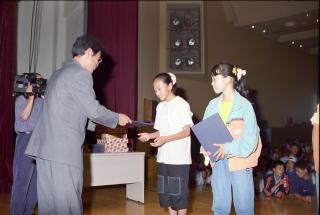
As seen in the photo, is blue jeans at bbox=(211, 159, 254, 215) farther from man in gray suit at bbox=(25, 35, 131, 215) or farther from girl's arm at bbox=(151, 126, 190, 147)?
man in gray suit at bbox=(25, 35, 131, 215)

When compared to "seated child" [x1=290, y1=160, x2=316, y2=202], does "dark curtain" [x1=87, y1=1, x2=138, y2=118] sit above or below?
above

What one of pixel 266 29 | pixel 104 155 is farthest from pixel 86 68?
pixel 266 29

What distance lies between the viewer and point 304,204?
3.89m

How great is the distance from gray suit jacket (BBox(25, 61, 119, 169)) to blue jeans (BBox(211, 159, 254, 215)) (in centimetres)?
78

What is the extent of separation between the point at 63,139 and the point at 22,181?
3.49 feet

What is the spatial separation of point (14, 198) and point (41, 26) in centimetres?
345

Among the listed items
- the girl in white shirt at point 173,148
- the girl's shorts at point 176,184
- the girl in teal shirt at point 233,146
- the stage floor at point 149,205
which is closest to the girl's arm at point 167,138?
the girl in white shirt at point 173,148

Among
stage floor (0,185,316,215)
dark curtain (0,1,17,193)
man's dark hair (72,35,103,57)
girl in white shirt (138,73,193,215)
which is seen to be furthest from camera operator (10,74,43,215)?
dark curtain (0,1,17,193)

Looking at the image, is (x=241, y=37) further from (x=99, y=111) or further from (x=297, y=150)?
(x=99, y=111)

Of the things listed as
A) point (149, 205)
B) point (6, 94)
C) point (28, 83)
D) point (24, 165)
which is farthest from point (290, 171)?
point (6, 94)

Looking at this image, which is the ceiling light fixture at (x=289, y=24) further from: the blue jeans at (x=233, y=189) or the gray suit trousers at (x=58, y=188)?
the gray suit trousers at (x=58, y=188)

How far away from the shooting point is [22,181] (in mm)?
2611

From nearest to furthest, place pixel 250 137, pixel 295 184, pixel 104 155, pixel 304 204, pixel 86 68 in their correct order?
pixel 250 137 → pixel 86 68 → pixel 104 155 → pixel 304 204 → pixel 295 184

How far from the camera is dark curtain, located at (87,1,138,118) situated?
5039 millimetres
